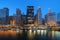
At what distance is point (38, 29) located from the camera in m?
33.1

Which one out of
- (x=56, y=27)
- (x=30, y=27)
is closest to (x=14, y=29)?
(x=30, y=27)

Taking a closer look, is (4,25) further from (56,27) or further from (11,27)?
(56,27)

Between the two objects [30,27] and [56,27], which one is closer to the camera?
[56,27]

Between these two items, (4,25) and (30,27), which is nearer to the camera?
(4,25)

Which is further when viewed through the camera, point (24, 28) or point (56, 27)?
point (24, 28)

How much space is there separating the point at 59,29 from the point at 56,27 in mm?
1098

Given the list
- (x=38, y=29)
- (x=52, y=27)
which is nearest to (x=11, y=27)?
(x=38, y=29)

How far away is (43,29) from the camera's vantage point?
33.4 metres

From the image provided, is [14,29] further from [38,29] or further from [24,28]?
[38,29]

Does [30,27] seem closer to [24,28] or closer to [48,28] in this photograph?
[24,28]

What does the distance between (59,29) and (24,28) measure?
7.54 m

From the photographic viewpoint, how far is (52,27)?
31703mm

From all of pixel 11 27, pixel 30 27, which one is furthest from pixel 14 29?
pixel 30 27

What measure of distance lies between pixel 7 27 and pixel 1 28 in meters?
1.25
